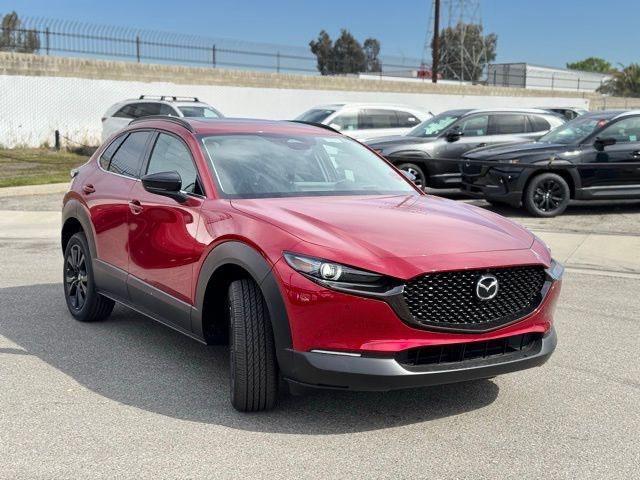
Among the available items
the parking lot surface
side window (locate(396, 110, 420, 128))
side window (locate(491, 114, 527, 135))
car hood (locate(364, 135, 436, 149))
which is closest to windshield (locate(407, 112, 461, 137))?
car hood (locate(364, 135, 436, 149))

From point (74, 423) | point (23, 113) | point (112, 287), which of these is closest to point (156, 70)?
point (23, 113)

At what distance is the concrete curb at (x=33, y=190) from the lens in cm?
1528

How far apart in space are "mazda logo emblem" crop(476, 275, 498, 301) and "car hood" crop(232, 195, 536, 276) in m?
0.11

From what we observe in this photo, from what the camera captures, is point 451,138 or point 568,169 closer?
point 568,169

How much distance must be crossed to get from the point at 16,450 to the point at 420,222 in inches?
95.3

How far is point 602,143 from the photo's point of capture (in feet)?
41.5

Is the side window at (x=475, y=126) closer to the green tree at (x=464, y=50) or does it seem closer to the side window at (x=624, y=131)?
the side window at (x=624, y=131)

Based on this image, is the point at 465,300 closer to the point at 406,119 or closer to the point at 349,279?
the point at 349,279

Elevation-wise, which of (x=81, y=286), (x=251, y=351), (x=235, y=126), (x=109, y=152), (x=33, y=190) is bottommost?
(x=33, y=190)

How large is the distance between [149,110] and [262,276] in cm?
1707

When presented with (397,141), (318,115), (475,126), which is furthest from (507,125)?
(318,115)

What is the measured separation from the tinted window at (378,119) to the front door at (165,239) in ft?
42.0

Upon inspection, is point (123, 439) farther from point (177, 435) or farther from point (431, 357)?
point (431, 357)

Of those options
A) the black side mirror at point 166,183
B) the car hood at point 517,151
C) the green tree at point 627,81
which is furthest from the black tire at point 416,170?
the green tree at point 627,81
